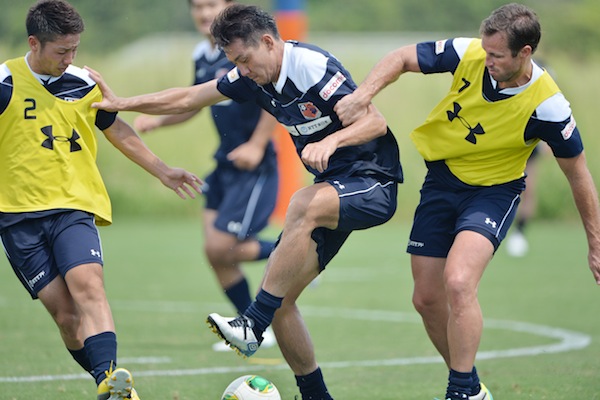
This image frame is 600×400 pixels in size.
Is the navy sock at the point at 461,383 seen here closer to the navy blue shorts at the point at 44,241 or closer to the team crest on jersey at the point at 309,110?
the team crest on jersey at the point at 309,110

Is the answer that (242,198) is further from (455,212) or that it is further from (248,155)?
(455,212)

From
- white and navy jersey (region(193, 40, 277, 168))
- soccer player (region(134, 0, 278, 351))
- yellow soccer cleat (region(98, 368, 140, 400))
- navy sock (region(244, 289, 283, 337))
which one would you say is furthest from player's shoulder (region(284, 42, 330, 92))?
white and navy jersey (region(193, 40, 277, 168))

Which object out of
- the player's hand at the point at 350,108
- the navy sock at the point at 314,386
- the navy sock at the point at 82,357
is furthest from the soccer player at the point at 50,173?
the player's hand at the point at 350,108

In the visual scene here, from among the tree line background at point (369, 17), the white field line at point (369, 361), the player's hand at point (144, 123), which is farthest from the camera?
the tree line background at point (369, 17)

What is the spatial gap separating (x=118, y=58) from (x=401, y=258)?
858 cm

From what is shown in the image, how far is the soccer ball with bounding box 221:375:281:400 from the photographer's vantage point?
549 cm

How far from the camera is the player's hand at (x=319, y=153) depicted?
4.95 meters

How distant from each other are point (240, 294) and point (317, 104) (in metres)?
3.05

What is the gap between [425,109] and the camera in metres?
19.5

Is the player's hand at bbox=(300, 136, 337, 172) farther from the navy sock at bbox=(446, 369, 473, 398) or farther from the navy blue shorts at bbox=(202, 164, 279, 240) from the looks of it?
the navy blue shorts at bbox=(202, 164, 279, 240)

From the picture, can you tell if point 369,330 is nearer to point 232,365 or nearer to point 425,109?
point 232,365

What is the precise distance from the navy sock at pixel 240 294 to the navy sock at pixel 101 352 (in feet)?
9.29

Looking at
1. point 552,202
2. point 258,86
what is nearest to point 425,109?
point 552,202

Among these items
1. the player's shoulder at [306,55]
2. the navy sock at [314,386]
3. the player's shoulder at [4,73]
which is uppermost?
the player's shoulder at [306,55]
